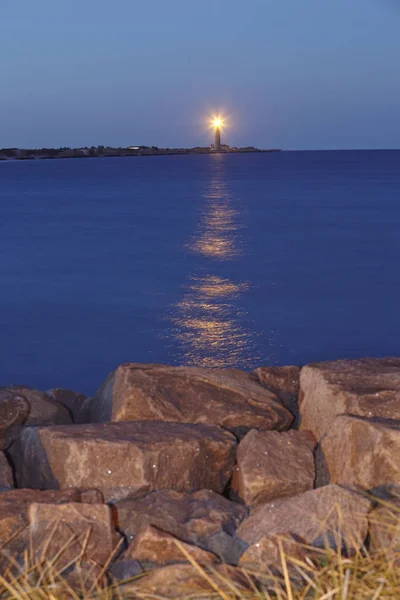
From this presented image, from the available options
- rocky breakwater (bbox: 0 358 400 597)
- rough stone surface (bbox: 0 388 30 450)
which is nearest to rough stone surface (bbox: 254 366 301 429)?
rocky breakwater (bbox: 0 358 400 597)

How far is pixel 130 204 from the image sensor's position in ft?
123

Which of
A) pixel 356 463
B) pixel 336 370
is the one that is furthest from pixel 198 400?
pixel 356 463

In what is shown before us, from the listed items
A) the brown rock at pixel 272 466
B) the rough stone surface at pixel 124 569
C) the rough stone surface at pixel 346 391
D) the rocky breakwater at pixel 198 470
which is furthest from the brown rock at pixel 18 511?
the rough stone surface at pixel 346 391

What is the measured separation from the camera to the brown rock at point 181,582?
2.74m

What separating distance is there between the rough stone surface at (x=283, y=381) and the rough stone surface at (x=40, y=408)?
1.32m

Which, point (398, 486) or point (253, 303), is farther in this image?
point (253, 303)

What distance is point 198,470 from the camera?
13.7 ft

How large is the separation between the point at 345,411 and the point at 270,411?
23.2 inches

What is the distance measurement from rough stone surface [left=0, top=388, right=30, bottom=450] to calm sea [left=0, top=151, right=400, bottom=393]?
5.16 metres

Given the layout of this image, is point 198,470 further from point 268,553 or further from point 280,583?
point 280,583

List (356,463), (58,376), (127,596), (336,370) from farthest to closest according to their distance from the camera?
(58,376) < (336,370) < (356,463) < (127,596)

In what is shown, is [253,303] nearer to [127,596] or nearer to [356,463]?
[356,463]

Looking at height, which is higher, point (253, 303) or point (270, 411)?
point (270, 411)

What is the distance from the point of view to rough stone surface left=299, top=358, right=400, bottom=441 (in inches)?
173
